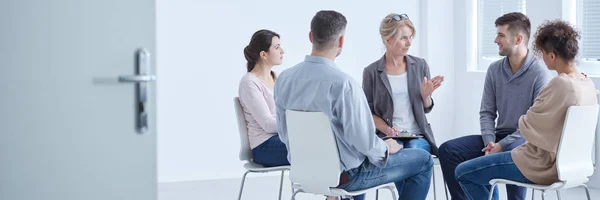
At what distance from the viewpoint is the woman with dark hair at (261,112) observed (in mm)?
4070

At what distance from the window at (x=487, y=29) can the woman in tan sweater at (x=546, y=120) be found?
2.92m

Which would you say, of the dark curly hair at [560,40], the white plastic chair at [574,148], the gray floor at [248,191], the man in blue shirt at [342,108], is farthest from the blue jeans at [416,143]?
the gray floor at [248,191]

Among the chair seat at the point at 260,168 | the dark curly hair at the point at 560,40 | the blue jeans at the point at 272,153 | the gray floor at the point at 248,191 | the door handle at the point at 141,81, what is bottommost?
the gray floor at the point at 248,191

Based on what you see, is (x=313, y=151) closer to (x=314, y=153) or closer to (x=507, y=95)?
(x=314, y=153)

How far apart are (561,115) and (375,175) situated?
30.6 inches

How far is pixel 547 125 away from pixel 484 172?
14.7 inches

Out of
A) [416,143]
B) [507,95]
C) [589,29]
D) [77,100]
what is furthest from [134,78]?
[589,29]

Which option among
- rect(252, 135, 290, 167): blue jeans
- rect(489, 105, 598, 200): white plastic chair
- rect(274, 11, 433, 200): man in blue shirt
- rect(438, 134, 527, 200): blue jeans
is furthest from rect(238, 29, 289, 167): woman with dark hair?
rect(489, 105, 598, 200): white plastic chair

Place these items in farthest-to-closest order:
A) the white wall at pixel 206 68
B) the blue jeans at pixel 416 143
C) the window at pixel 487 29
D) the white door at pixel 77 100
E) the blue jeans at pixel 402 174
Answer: the window at pixel 487 29
the white wall at pixel 206 68
the blue jeans at pixel 416 143
the blue jeans at pixel 402 174
the white door at pixel 77 100

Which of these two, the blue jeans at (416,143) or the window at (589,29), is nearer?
the blue jeans at (416,143)

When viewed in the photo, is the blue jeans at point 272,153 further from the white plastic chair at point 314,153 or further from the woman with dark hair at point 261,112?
the white plastic chair at point 314,153

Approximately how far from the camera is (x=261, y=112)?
13.5ft

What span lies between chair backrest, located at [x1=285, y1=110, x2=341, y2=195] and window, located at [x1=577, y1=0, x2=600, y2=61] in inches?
119

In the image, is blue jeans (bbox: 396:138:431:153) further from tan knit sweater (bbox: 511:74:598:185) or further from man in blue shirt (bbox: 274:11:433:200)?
tan knit sweater (bbox: 511:74:598:185)
